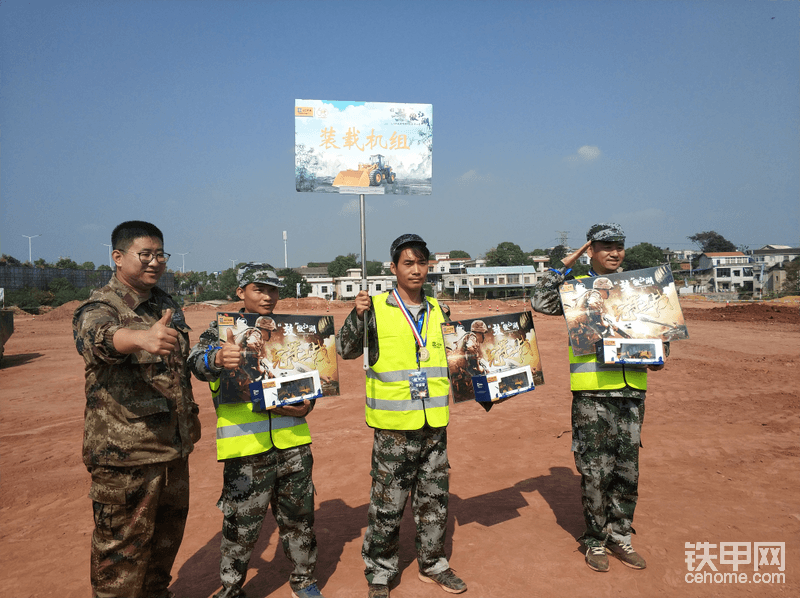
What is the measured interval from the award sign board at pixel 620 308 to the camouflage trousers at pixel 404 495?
142 centimetres

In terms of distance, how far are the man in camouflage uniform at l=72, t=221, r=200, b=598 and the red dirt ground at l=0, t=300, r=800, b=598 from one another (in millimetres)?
1099

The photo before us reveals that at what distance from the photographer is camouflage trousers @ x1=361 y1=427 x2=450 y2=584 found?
3.47 meters

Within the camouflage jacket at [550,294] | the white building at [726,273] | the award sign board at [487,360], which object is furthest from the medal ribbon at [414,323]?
the white building at [726,273]

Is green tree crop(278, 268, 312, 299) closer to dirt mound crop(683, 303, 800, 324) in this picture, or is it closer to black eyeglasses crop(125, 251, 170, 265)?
dirt mound crop(683, 303, 800, 324)

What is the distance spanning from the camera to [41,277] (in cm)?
4919

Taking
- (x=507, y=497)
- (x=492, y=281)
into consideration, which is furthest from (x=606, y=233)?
(x=492, y=281)

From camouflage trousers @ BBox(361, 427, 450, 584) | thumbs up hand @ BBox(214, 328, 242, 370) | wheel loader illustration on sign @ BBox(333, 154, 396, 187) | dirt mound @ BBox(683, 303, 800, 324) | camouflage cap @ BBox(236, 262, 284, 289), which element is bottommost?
dirt mound @ BBox(683, 303, 800, 324)

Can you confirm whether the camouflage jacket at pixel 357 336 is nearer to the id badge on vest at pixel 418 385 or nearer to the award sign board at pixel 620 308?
the id badge on vest at pixel 418 385

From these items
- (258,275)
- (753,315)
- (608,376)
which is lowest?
(753,315)

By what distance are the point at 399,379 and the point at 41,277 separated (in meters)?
58.5

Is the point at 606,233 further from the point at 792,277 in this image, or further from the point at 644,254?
the point at 644,254

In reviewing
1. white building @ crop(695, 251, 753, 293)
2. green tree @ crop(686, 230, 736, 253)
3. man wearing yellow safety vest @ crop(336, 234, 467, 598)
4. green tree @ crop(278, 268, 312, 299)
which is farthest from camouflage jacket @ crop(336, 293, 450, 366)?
green tree @ crop(686, 230, 736, 253)

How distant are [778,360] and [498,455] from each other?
36.3ft

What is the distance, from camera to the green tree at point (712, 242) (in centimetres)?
9369
